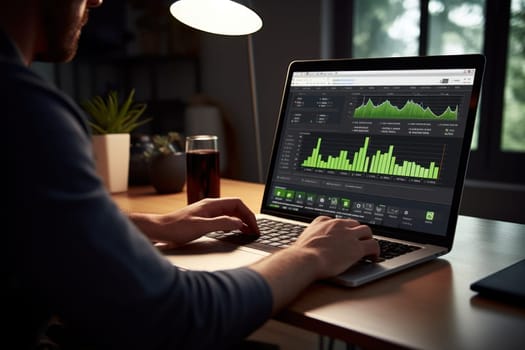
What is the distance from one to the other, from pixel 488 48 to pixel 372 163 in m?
1.72

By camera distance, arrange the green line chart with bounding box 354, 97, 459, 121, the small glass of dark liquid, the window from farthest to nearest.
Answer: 1. the window
2. the small glass of dark liquid
3. the green line chart with bounding box 354, 97, 459, 121

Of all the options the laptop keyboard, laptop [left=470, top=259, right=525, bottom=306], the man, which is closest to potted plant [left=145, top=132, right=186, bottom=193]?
the laptop keyboard

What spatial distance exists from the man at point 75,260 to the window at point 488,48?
2.11 meters

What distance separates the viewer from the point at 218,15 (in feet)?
4.72

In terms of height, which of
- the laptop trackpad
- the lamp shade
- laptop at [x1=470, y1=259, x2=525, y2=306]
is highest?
the lamp shade

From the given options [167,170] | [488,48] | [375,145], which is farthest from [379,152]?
[488,48]

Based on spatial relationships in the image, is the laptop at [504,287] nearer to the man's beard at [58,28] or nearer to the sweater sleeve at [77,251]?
the sweater sleeve at [77,251]

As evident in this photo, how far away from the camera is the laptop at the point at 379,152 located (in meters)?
0.93

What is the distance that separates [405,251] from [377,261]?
0.07 m

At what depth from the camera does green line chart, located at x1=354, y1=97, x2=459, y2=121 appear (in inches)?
37.6

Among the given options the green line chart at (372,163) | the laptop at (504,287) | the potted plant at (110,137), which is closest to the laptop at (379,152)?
the green line chart at (372,163)

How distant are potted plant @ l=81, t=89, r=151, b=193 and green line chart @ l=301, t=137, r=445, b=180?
0.63 metres

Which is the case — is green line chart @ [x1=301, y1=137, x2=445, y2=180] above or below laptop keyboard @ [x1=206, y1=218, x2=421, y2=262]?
above

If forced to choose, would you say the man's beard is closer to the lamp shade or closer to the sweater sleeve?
the sweater sleeve
